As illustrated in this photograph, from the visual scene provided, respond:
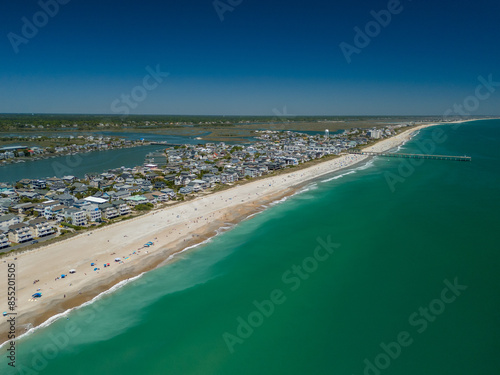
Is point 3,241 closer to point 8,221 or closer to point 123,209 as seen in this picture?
point 8,221

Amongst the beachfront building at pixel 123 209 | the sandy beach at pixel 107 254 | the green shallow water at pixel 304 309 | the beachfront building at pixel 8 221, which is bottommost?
the green shallow water at pixel 304 309

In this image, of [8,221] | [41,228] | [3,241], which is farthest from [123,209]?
[3,241]

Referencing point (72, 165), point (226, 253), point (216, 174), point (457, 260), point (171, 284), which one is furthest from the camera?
point (72, 165)

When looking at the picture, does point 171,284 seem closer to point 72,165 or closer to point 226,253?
point 226,253

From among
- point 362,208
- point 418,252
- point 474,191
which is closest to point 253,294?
point 418,252

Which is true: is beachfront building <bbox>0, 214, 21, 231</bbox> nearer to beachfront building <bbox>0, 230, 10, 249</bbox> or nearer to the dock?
beachfront building <bbox>0, 230, 10, 249</bbox>

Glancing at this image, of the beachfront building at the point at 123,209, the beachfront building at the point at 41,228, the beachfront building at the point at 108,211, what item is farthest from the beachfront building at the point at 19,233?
the beachfront building at the point at 123,209

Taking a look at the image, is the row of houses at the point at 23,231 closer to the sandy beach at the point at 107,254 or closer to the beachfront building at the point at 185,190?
the sandy beach at the point at 107,254
